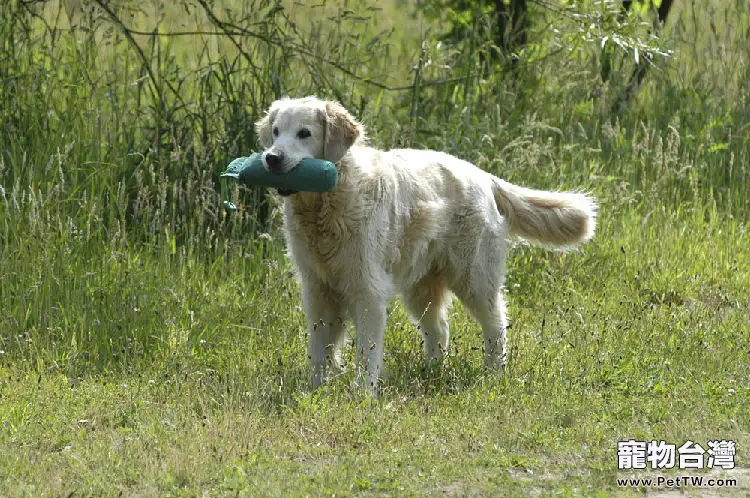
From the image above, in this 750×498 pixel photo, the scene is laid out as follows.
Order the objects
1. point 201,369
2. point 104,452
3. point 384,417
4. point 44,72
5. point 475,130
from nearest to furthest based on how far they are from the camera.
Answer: point 104,452 → point 384,417 → point 201,369 → point 44,72 → point 475,130

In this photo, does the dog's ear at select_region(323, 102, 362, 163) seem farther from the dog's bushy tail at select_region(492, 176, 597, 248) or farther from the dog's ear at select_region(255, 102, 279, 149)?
the dog's bushy tail at select_region(492, 176, 597, 248)

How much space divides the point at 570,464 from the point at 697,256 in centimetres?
358

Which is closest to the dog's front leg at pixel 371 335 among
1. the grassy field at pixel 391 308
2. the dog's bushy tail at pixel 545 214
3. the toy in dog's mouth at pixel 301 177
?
the grassy field at pixel 391 308

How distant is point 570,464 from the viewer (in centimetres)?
480

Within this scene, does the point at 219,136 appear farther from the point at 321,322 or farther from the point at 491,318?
the point at 491,318

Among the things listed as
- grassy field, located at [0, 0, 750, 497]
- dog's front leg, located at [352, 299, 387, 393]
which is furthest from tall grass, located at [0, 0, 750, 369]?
dog's front leg, located at [352, 299, 387, 393]

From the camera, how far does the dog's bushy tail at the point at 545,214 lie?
21.8 feet

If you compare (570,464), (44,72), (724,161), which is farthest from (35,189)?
(724,161)

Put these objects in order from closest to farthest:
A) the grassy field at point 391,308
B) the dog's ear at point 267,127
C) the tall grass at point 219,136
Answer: the grassy field at point 391,308
the dog's ear at point 267,127
the tall grass at point 219,136

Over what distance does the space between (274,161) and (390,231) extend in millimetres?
780

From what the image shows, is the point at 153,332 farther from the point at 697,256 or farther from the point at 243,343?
the point at 697,256

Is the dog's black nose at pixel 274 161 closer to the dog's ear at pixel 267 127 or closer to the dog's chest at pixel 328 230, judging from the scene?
the dog's chest at pixel 328 230

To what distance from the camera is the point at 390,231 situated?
6.02 meters

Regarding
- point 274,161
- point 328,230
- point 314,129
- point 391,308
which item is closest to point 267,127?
point 314,129
